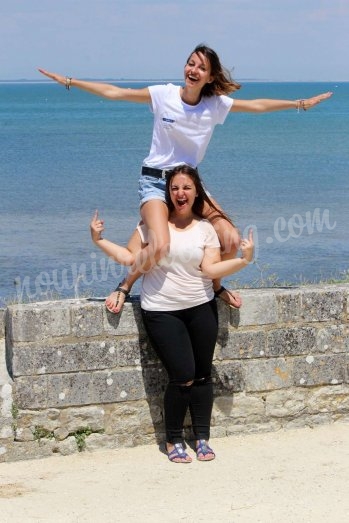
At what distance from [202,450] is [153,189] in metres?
1.73

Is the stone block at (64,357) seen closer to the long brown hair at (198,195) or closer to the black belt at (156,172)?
the long brown hair at (198,195)

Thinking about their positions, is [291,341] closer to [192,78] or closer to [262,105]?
[262,105]

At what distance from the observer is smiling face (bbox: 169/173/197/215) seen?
6492 millimetres

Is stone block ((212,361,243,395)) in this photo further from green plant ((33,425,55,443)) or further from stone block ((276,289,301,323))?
green plant ((33,425,55,443))

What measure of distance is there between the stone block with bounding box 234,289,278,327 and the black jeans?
282 mm

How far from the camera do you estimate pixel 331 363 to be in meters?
7.14

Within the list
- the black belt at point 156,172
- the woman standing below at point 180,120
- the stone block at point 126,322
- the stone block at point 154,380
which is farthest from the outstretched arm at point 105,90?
the stone block at point 154,380

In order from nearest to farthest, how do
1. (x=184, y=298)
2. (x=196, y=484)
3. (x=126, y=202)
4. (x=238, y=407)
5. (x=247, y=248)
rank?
(x=196, y=484) < (x=247, y=248) < (x=184, y=298) < (x=238, y=407) < (x=126, y=202)

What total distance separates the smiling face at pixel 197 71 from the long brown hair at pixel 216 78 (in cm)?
3

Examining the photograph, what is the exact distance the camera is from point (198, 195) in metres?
6.62

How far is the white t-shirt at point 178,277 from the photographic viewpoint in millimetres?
6496

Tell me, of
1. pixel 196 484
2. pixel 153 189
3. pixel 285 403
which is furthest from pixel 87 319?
pixel 285 403

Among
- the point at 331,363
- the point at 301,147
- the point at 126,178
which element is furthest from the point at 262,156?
the point at 331,363

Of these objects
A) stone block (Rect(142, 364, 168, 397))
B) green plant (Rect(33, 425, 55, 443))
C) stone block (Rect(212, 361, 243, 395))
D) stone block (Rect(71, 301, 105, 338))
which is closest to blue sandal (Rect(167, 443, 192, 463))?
stone block (Rect(142, 364, 168, 397))
